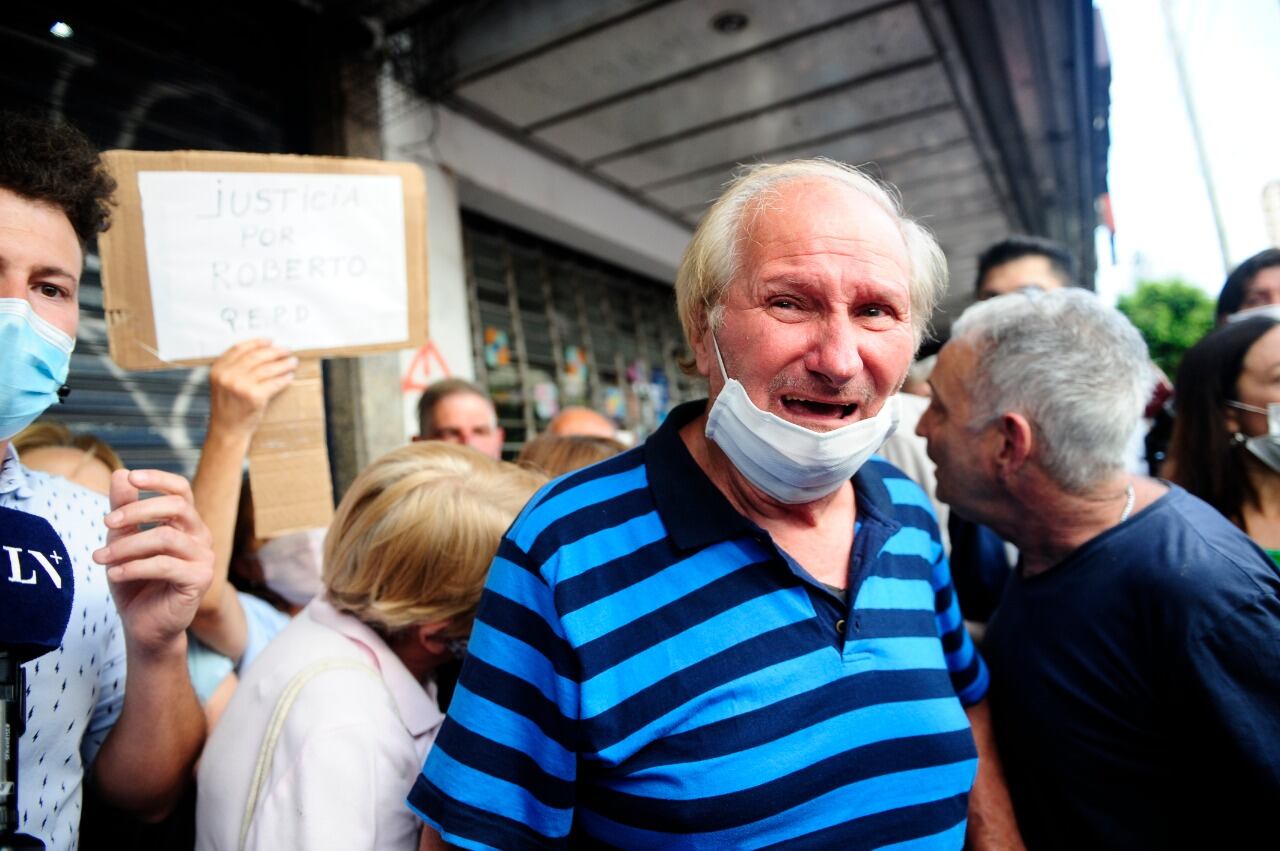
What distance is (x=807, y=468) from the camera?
3.80 feet

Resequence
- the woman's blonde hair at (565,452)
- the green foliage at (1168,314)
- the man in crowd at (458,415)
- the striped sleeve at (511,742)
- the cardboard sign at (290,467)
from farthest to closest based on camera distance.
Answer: the green foliage at (1168,314), the man in crowd at (458,415), the woman's blonde hair at (565,452), the cardboard sign at (290,467), the striped sleeve at (511,742)

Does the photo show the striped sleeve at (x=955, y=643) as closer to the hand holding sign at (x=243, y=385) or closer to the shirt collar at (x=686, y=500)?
the shirt collar at (x=686, y=500)

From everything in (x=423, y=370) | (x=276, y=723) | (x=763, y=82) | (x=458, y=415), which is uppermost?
(x=763, y=82)

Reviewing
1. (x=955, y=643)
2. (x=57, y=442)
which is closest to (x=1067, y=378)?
(x=955, y=643)

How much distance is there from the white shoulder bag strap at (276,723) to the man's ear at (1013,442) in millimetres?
1333

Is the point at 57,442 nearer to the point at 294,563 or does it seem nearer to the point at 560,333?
the point at 294,563

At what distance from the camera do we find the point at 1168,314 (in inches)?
926

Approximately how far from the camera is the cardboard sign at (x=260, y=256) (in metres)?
1.61

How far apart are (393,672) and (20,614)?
667 millimetres

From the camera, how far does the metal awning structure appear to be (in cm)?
395

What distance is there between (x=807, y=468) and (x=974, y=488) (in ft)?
2.44

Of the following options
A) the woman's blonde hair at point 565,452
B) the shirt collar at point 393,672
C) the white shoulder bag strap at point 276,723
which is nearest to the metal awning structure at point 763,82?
the woman's blonde hair at point 565,452

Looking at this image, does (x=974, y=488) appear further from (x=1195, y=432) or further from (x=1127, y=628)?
(x=1195, y=432)

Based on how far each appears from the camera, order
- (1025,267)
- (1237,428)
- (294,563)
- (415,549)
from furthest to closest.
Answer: (1025,267) → (294,563) → (1237,428) → (415,549)
